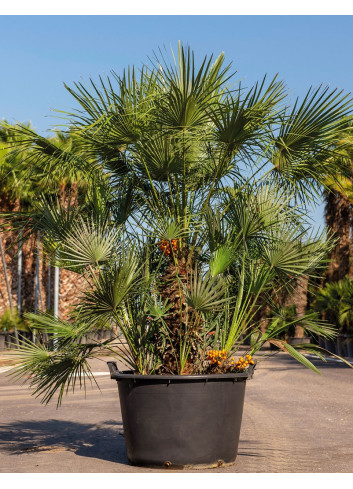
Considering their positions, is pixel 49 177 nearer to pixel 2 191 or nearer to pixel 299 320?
pixel 299 320

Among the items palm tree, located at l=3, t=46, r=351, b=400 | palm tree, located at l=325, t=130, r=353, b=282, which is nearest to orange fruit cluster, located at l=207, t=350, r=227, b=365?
palm tree, located at l=3, t=46, r=351, b=400

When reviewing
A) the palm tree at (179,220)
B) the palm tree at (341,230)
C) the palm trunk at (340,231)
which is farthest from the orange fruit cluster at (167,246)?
the palm trunk at (340,231)

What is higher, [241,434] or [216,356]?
[216,356]

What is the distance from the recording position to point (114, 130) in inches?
289

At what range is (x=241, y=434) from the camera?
888 centimetres

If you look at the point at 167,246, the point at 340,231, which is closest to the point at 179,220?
the point at 167,246

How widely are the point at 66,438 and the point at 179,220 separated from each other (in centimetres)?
310

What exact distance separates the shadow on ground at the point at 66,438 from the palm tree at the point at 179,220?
0.82 meters

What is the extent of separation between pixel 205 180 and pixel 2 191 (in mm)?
23573

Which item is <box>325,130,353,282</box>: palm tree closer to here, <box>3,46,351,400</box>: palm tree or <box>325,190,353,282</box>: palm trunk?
<box>325,190,353,282</box>: palm trunk

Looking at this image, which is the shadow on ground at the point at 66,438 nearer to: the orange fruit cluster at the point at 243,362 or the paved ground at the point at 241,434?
the paved ground at the point at 241,434

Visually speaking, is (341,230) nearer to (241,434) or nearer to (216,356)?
(241,434)

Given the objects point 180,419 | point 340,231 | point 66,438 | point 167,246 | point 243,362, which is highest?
point 340,231

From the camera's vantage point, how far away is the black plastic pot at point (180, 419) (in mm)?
6469
